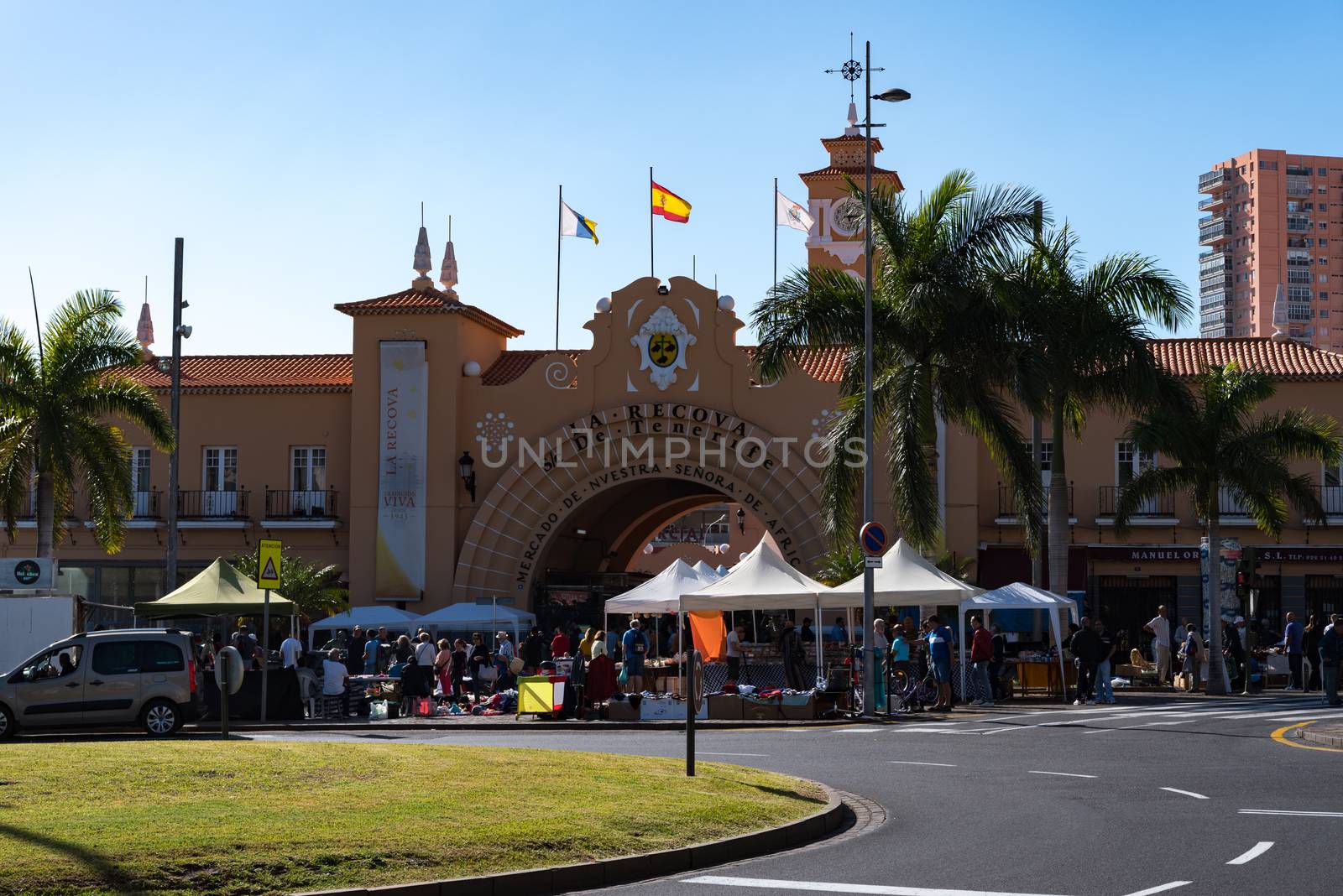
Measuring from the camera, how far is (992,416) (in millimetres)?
31812

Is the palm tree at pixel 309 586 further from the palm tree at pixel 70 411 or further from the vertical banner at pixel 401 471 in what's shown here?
the palm tree at pixel 70 411

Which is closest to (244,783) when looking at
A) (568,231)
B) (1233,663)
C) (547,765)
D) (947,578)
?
(547,765)

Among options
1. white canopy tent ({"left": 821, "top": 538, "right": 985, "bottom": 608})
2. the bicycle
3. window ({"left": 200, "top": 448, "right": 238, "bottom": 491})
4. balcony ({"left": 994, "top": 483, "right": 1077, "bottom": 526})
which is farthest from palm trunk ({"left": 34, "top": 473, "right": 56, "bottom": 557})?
balcony ({"left": 994, "top": 483, "right": 1077, "bottom": 526})

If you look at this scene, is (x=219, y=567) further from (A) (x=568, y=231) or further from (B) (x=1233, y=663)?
(B) (x=1233, y=663)

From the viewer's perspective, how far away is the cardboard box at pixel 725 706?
89.3 ft

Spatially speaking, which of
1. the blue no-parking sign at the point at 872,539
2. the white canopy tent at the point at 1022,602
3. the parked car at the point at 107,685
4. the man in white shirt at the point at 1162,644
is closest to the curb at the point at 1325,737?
the blue no-parking sign at the point at 872,539

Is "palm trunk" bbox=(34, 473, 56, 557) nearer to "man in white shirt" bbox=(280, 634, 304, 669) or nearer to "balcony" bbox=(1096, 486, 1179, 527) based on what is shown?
"man in white shirt" bbox=(280, 634, 304, 669)

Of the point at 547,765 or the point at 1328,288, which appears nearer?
the point at 547,765

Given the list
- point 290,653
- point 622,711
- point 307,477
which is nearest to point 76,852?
point 622,711

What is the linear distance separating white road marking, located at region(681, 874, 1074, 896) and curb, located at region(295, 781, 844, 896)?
395mm

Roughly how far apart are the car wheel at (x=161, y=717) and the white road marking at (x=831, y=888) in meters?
15.6

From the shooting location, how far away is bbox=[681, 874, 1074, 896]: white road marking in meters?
9.57

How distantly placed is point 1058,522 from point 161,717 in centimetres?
1771

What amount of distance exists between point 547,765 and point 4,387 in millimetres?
22395
